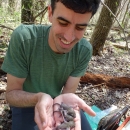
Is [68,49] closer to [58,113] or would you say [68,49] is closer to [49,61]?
[49,61]

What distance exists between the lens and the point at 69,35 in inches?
80.4

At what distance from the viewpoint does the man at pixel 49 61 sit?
193 centimetres

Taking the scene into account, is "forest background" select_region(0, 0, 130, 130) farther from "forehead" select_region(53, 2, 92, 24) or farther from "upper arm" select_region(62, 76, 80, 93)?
"forehead" select_region(53, 2, 92, 24)

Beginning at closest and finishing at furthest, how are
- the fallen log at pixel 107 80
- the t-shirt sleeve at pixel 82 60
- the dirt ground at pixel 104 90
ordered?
the t-shirt sleeve at pixel 82 60 < the dirt ground at pixel 104 90 < the fallen log at pixel 107 80

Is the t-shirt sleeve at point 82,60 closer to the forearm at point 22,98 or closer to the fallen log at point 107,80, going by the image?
the forearm at point 22,98

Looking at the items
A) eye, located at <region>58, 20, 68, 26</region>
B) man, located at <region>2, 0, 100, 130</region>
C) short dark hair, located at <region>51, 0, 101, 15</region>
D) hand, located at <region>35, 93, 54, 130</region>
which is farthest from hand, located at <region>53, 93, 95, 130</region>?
short dark hair, located at <region>51, 0, 101, 15</region>

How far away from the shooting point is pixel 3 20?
5.03 metres

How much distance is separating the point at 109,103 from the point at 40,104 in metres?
2.36

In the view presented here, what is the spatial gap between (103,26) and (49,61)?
360 cm

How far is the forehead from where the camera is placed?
6.33ft

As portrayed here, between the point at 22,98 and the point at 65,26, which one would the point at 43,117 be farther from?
the point at 65,26

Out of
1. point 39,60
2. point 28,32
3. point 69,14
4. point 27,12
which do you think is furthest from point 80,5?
point 27,12

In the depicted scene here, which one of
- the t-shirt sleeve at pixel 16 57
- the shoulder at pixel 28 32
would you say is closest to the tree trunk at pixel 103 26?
the shoulder at pixel 28 32

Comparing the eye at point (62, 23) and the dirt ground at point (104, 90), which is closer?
the eye at point (62, 23)
